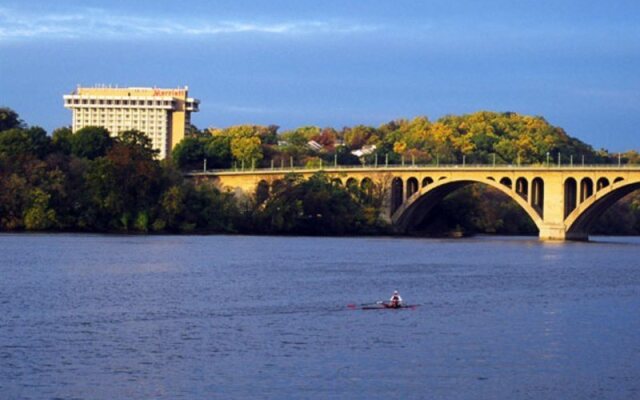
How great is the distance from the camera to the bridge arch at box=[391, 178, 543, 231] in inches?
4701

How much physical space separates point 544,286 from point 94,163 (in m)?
61.4

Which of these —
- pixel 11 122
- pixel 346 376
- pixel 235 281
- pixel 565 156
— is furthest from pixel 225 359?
pixel 565 156

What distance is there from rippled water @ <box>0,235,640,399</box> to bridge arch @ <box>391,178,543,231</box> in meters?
41.4

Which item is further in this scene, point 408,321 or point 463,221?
point 463,221

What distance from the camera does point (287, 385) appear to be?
104 ft

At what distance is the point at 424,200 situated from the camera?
415 ft

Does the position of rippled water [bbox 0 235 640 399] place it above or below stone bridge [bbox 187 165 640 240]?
below

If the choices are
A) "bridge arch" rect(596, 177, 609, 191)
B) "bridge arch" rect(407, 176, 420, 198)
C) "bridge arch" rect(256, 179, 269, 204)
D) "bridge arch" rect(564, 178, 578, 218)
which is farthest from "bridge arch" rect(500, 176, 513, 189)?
"bridge arch" rect(256, 179, 269, 204)

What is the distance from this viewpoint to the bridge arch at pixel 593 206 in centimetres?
10730

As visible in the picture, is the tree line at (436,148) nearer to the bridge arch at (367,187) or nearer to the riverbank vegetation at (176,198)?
the riverbank vegetation at (176,198)

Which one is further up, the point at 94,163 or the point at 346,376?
the point at 94,163

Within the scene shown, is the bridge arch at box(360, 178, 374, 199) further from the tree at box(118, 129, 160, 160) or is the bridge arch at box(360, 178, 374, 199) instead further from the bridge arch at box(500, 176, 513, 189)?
the tree at box(118, 129, 160, 160)

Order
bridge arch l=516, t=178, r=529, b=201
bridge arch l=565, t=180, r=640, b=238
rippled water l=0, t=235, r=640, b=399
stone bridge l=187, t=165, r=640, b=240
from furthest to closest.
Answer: bridge arch l=516, t=178, r=529, b=201, stone bridge l=187, t=165, r=640, b=240, bridge arch l=565, t=180, r=640, b=238, rippled water l=0, t=235, r=640, b=399

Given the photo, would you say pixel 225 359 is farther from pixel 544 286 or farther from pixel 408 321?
pixel 544 286
